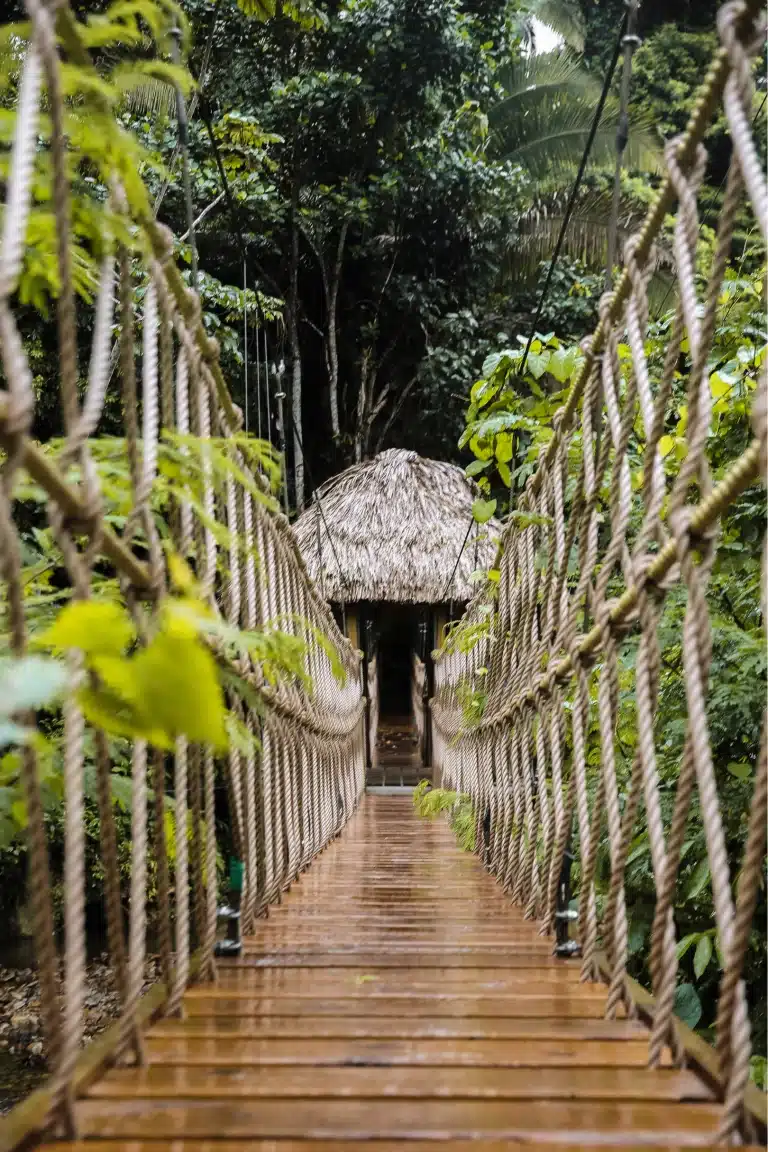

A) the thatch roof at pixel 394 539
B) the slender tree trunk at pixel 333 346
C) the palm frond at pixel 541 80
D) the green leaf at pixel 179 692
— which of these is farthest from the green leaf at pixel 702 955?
the palm frond at pixel 541 80

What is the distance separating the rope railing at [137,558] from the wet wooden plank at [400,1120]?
0.07 metres

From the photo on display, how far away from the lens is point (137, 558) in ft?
3.96

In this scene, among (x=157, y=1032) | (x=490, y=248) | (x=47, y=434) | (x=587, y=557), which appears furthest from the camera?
(x=490, y=248)

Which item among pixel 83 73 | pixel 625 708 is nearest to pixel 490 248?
pixel 625 708

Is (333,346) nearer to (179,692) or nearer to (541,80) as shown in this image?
(541,80)

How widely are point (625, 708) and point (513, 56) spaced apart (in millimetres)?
9243

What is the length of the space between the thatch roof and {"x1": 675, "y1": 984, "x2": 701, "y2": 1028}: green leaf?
542 cm

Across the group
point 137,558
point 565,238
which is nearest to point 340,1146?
point 137,558

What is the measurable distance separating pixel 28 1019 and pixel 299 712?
437cm

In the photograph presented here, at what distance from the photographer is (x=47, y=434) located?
779 cm

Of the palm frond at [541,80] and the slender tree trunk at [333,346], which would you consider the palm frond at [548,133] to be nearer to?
the palm frond at [541,80]

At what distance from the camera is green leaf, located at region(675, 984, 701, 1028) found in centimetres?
165

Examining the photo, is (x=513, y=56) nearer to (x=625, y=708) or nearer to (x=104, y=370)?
(x=625, y=708)

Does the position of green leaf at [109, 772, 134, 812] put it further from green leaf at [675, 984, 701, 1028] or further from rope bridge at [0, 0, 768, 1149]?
green leaf at [675, 984, 701, 1028]
